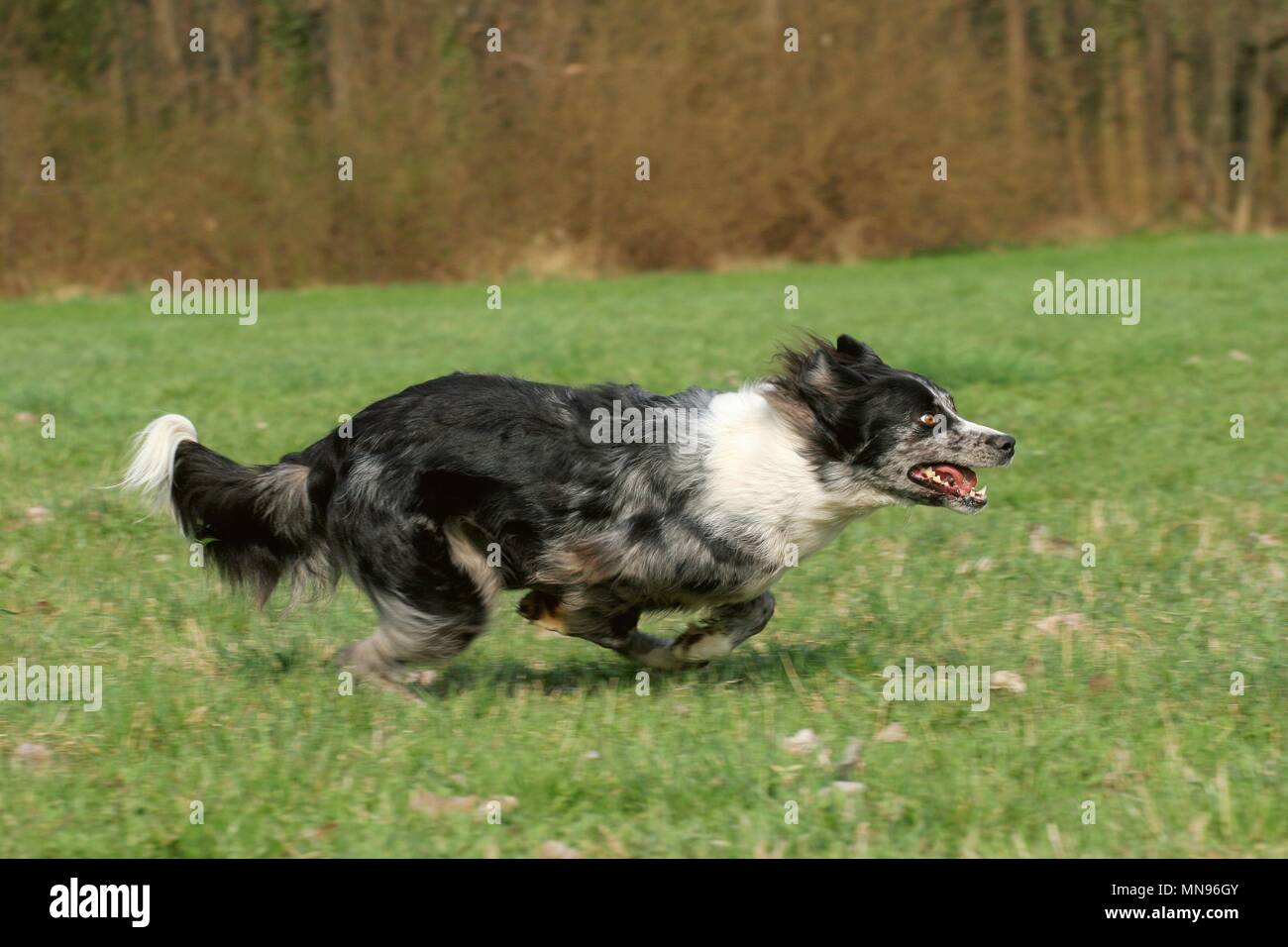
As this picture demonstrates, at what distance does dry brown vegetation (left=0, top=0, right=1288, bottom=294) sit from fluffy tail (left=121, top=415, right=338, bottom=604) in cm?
1916

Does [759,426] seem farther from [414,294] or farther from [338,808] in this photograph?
[414,294]

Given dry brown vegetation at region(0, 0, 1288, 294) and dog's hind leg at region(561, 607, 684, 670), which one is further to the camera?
dry brown vegetation at region(0, 0, 1288, 294)

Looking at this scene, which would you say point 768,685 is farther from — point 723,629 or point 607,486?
point 607,486

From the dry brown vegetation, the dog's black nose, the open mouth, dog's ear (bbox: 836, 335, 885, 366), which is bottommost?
the open mouth

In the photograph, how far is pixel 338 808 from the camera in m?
4.77

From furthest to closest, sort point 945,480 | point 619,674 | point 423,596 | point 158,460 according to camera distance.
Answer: point 619,674, point 158,460, point 945,480, point 423,596

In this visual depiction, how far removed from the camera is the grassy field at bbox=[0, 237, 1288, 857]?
466 centimetres

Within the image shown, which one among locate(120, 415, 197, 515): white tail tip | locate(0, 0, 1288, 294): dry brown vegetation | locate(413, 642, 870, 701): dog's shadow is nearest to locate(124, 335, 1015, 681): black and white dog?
locate(413, 642, 870, 701): dog's shadow

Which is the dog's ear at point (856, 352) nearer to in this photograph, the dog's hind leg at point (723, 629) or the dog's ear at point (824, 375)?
the dog's ear at point (824, 375)

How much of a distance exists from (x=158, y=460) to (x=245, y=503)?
0.35 meters

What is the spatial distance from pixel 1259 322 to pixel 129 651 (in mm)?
12207

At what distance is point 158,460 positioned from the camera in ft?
20.2

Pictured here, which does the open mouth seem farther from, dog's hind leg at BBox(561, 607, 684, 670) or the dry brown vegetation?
the dry brown vegetation

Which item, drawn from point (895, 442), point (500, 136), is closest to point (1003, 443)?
point (895, 442)
